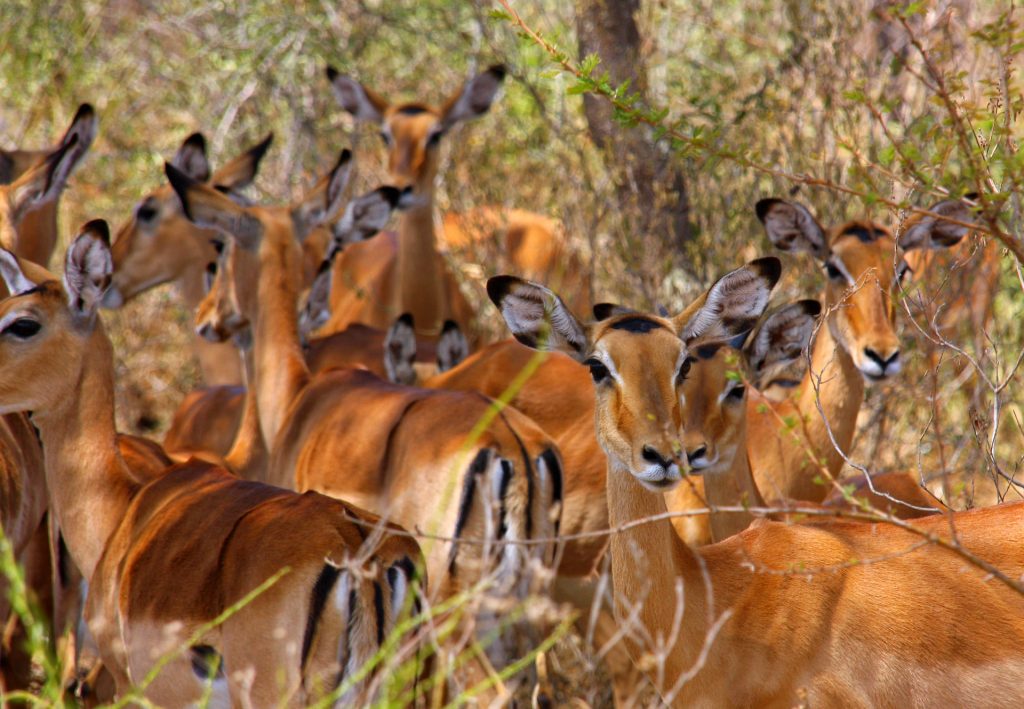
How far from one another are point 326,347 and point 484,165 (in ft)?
6.37

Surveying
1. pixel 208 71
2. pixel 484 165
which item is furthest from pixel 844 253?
pixel 208 71

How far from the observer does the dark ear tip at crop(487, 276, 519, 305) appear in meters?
3.95

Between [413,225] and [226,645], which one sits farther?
[413,225]

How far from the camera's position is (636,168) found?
22.1 ft

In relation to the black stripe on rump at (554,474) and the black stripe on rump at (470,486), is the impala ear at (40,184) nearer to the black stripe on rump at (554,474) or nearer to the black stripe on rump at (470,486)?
the black stripe on rump at (470,486)

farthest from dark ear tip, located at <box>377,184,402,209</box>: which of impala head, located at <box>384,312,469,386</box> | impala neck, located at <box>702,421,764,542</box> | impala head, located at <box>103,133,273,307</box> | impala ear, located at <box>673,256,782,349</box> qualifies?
impala ear, located at <box>673,256,782,349</box>

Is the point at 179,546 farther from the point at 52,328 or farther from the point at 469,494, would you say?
the point at 469,494

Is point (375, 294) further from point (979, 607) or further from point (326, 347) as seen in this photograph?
point (979, 607)

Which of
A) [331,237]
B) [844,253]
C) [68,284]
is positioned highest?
[844,253]

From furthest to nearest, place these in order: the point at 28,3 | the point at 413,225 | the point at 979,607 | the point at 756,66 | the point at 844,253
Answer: the point at 756,66
the point at 28,3
the point at 413,225
the point at 844,253
the point at 979,607

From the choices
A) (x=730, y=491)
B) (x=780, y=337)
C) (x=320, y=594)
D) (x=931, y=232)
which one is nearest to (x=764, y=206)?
(x=780, y=337)

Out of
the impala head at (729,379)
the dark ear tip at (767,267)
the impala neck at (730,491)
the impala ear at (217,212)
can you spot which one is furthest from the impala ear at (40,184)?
the dark ear tip at (767,267)

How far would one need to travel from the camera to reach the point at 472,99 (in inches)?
309

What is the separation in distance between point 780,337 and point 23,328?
2586mm
